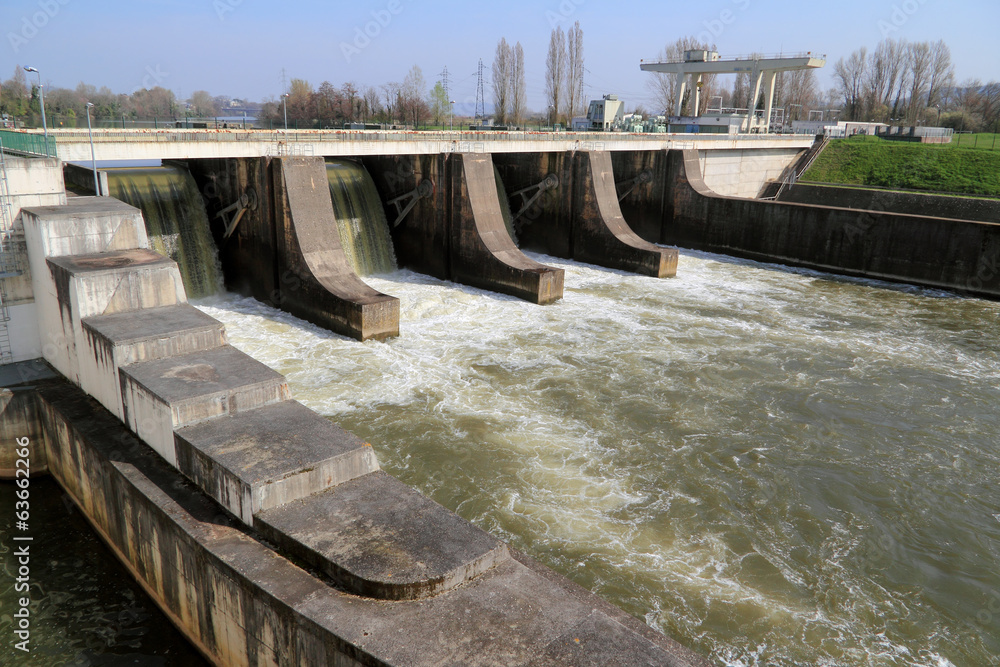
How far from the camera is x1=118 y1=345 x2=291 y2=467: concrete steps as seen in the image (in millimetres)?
8227

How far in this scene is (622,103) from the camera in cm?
4675

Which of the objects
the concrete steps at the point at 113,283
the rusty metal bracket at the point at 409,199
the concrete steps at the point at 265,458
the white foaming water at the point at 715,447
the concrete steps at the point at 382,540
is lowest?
the white foaming water at the point at 715,447

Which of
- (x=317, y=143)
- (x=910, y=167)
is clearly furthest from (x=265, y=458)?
(x=910, y=167)

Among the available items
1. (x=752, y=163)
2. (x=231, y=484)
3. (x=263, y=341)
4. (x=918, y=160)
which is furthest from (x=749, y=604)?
(x=918, y=160)

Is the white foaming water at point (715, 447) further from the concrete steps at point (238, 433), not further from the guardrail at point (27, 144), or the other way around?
the guardrail at point (27, 144)

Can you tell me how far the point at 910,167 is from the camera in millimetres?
37500

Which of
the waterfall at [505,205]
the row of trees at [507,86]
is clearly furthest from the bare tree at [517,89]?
the waterfall at [505,205]

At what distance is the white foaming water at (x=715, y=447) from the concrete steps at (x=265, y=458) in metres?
2.30

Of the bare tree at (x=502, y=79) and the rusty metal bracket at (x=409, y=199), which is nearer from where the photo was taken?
the rusty metal bracket at (x=409, y=199)

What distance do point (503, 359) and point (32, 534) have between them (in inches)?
347

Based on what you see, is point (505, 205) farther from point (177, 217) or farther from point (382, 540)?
point (382, 540)

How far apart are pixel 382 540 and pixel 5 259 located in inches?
342

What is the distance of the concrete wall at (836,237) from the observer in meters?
21.9

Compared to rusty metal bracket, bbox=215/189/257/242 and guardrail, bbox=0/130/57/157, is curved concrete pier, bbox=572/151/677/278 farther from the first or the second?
guardrail, bbox=0/130/57/157
